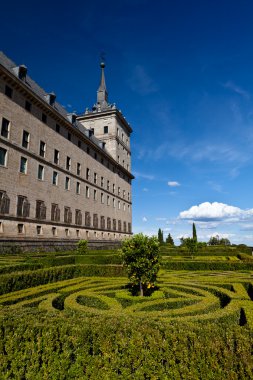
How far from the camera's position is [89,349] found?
488cm

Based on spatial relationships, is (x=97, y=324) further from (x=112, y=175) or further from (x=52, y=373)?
(x=112, y=175)

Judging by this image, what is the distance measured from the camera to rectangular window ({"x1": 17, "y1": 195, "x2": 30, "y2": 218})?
25.7 metres

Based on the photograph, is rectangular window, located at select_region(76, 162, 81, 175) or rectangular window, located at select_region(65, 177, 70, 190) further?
rectangular window, located at select_region(76, 162, 81, 175)

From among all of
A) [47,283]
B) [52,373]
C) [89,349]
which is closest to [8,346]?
[52,373]

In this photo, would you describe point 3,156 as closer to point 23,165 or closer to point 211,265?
point 23,165

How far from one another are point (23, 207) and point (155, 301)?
69.4 ft

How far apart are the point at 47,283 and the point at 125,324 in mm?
8403

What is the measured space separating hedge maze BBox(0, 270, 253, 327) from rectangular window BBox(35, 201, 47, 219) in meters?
17.9

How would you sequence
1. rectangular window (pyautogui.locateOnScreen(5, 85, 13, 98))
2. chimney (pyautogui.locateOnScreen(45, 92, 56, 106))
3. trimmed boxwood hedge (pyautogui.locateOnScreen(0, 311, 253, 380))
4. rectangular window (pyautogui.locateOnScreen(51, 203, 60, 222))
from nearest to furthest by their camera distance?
1. trimmed boxwood hedge (pyautogui.locateOnScreen(0, 311, 253, 380))
2. rectangular window (pyautogui.locateOnScreen(5, 85, 13, 98))
3. rectangular window (pyautogui.locateOnScreen(51, 203, 60, 222))
4. chimney (pyautogui.locateOnScreen(45, 92, 56, 106))

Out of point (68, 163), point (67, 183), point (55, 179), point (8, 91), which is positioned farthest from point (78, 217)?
point (8, 91)

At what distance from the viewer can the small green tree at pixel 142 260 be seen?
34.0ft

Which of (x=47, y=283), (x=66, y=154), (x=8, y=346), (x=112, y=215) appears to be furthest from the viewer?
(x=112, y=215)

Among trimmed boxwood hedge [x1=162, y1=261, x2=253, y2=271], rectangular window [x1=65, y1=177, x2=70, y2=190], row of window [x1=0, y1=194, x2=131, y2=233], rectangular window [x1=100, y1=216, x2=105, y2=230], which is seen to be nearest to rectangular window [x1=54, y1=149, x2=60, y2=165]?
rectangular window [x1=65, y1=177, x2=70, y2=190]

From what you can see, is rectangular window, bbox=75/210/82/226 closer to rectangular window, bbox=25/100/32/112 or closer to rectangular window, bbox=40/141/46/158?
rectangular window, bbox=40/141/46/158
